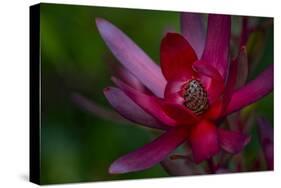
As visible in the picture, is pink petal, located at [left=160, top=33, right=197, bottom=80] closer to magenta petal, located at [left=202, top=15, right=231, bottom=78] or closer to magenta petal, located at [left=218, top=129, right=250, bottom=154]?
magenta petal, located at [left=202, top=15, right=231, bottom=78]

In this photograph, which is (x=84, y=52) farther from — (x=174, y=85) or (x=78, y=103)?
(x=174, y=85)

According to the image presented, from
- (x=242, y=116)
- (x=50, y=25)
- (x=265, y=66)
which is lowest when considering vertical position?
(x=242, y=116)

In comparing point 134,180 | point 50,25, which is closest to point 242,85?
point 134,180

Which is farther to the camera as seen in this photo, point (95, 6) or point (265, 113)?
point (265, 113)

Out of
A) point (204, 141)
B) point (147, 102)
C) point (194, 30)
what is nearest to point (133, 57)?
point (147, 102)

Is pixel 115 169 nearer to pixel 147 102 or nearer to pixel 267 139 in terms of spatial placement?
pixel 147 102

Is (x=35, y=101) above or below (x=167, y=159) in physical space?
above
